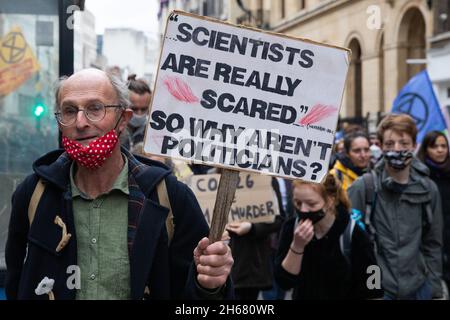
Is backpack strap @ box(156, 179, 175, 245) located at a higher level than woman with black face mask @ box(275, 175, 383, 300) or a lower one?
higher

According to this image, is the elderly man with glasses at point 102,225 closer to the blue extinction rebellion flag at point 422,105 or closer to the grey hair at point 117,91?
the grey hair at point 117,91

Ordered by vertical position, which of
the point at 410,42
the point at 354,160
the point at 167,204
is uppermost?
the point at 410,42

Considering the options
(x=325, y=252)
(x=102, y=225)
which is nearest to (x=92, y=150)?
(x=102, y=225)

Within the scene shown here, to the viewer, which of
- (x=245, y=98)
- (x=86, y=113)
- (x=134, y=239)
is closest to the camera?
(x=134, y=239)

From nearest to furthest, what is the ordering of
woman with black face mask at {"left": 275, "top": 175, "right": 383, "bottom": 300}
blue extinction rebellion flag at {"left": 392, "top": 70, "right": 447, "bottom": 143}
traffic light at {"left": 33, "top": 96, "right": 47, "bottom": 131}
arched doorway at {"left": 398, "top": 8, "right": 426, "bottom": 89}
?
woman with black face mask at {"left": 275, "top": 175, "right": 383, "bottom": 300}, traffic light at {"left": 33, "top": 96, "right": 47, "bottom": 131}, blue extinction rebellion flag at {"left": 392, "top": 70, "right": 447, "bottom": 143}, arched doorway at {"left": 398, "top": 8, "right": 426, "bottom": 89}

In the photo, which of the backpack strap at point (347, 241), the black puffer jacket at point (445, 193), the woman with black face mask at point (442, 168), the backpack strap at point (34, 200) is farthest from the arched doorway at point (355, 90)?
the backpack strap at point (34, 200)

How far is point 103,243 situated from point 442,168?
4540 mm

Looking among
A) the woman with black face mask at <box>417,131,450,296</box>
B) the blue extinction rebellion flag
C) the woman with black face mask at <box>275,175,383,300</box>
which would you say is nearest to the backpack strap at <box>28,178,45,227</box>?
the woman with black face mask at <box>275,175,383,300</box>

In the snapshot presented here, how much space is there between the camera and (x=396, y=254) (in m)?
5.88

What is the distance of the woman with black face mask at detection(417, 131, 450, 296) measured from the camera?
6.83m

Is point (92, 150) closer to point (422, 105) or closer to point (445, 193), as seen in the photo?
point (445, 193)

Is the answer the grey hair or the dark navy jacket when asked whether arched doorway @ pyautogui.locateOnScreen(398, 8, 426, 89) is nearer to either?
the grey hair

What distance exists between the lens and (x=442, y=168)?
6969 mm

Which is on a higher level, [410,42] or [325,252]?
[410,42]
